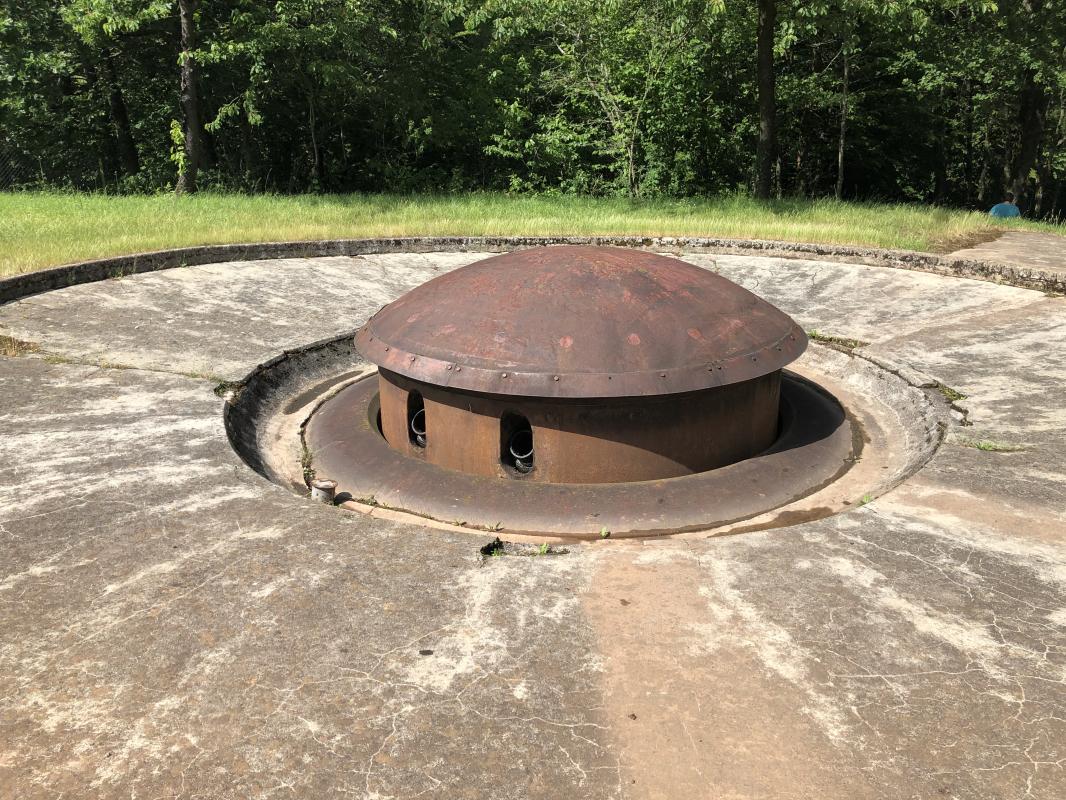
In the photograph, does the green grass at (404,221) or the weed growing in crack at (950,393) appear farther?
the green grass at (404,221)

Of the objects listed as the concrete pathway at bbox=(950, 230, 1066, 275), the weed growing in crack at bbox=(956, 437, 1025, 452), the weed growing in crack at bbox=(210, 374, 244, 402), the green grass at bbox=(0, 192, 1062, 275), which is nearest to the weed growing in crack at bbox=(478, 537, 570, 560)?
the weed growing in crack at bbox=(956, 437, 1025, 452)

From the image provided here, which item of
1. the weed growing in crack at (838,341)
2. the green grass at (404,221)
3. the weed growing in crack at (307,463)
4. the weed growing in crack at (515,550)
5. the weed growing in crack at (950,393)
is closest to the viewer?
the weed growing in crack at (515,550)

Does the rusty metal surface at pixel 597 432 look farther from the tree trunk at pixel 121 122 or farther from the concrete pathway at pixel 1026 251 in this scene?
the tree trunk at pixel 121 122

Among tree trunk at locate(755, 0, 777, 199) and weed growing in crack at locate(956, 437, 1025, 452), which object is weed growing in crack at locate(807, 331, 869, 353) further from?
tree trunk at locate(755, 0, 777, 199)

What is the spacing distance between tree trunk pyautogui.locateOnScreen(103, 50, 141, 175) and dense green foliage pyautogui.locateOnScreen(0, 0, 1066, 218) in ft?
0.16

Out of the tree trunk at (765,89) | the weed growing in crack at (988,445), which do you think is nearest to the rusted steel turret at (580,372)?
the weed growing in crack at (988,445)

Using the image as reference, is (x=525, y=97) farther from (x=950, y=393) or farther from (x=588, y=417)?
(x=588, y=417)

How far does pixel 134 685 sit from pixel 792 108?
68.3 feet

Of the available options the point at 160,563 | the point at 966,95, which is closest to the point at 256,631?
the point at 160,563

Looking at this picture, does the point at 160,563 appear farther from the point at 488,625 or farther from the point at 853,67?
the point at 853,67

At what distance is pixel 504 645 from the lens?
3318 millimetres

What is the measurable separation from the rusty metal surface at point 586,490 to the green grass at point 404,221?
5325 mm

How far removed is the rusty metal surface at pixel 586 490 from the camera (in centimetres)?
480

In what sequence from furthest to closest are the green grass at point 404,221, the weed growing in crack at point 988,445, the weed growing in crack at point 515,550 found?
the green grass at point 404,221 < the weed growing in crack at point 988,445 < the weed growing in crack at point 515,550
